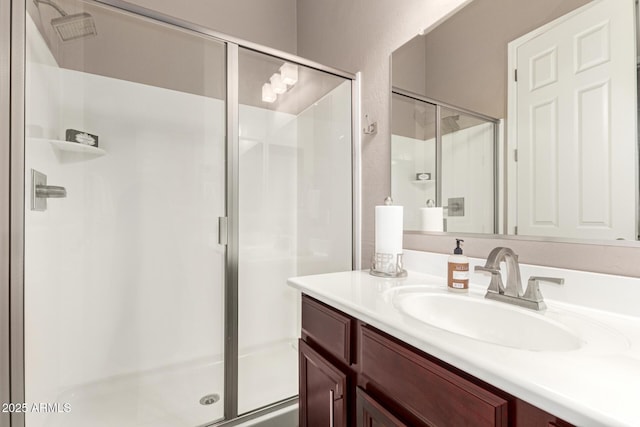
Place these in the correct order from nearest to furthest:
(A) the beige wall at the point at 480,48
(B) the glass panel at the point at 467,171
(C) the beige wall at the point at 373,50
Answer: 1. (A) the beige wall at the point at 480,48
2. (B) the glass panel at the point at 467,171
3. (C) the beige wall at the point at 373,50

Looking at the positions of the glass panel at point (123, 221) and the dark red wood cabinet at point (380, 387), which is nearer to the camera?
the dark red wood cabinet at point (380, 387)

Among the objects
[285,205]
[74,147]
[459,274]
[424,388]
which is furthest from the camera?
[285,205]

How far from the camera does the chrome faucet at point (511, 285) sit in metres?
0.77

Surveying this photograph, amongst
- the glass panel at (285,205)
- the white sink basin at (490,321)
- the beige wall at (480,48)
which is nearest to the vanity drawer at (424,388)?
the white sink basin at (490,321)

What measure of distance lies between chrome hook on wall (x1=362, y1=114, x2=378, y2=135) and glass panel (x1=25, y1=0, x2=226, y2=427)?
0.71 metres

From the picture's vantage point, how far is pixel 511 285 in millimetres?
826

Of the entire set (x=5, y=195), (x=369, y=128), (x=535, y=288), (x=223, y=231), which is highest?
(x=369, y=128)

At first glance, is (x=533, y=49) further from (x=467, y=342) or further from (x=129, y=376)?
(x=129, y=376)

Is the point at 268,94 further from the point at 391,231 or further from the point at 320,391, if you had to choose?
the point at 320,391

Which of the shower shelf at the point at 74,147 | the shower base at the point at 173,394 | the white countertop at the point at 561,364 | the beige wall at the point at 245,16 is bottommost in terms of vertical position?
the shower base at the point at 173,394

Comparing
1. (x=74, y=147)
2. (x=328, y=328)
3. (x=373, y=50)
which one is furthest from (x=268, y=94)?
(x=328, y=328)

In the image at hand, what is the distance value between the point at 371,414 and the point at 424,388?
0.65ft

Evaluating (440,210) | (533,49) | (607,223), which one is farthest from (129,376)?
(533,49)

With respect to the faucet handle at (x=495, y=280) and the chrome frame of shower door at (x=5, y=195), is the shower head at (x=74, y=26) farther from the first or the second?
the faucet handle at (x=495, y=280)
